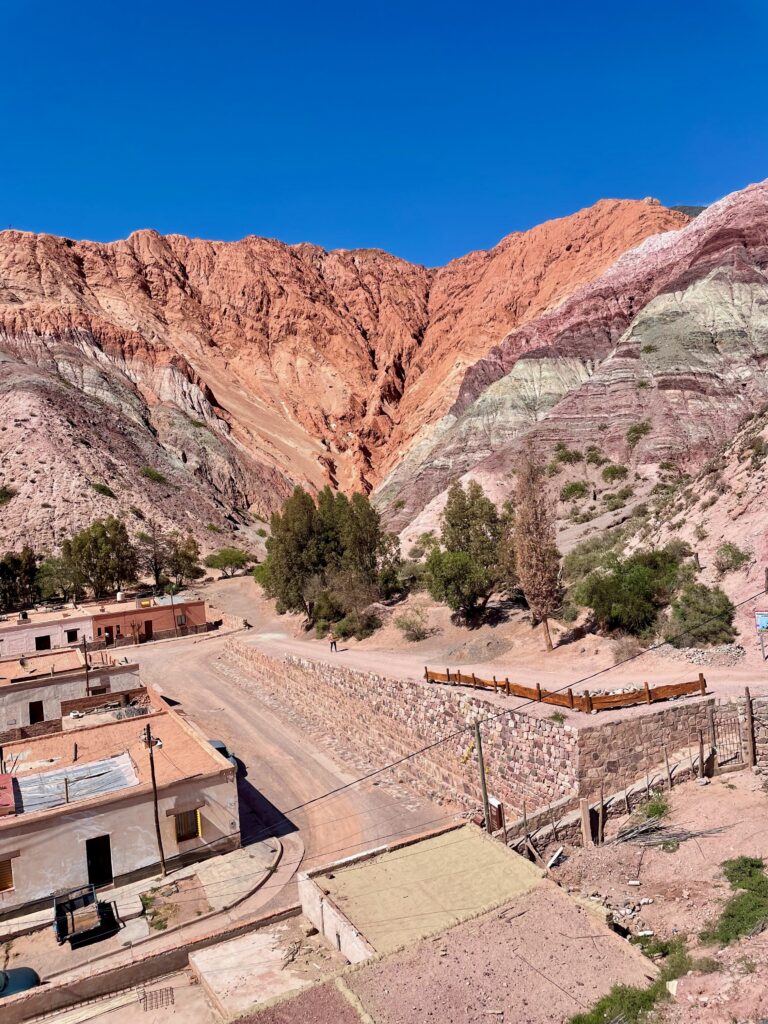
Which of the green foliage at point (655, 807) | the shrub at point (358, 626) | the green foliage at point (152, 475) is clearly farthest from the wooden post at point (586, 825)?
the green foliage at point (152, 475)

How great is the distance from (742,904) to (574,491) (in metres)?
45.7

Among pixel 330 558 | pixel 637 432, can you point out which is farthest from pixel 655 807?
pixel 637 432

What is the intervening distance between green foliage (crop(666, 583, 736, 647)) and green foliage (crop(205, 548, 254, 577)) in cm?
4619

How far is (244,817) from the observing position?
18.4 meters

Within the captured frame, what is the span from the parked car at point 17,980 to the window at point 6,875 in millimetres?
1966

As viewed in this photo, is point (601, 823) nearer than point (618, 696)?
Yes

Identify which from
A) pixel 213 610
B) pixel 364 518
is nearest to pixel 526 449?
pixel 364 518

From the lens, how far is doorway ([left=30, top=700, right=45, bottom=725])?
2288cm

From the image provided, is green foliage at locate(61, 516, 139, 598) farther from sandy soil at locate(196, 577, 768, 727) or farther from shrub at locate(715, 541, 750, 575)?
shrub at locate(715, 541, 750, 575)

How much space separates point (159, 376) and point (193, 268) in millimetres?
45761

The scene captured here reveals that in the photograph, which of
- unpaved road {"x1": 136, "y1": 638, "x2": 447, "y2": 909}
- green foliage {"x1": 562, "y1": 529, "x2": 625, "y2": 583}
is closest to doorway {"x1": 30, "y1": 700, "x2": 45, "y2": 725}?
unpaved road {"x1": 136, "y1": 638, "x2": 447, "y2": 909}

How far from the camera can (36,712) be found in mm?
22969

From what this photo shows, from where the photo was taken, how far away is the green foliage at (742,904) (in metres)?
8.83

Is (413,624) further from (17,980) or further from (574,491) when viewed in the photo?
(574,491)
